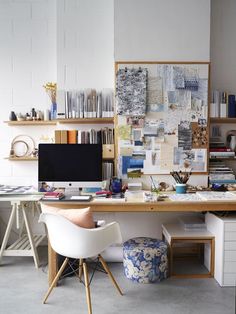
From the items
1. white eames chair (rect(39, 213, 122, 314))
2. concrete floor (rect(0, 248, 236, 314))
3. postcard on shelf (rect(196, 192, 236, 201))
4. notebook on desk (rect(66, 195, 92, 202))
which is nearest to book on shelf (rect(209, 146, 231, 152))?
postcard on shelf (rect(196, 192, 236, 201))

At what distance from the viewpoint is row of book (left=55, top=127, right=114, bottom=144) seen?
368cm

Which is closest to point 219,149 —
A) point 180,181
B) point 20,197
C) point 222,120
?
point 222,120

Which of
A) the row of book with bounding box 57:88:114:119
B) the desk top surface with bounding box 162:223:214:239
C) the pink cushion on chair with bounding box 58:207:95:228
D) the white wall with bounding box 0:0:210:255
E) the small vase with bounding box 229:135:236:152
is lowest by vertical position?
→ the desk top surface with bounding box 162:223:214:239

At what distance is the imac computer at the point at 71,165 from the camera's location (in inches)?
132

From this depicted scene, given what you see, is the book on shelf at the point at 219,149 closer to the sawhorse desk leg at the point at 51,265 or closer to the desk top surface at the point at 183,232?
the desk top surface at the point at 183,232

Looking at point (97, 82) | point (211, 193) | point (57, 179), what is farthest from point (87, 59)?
point (211, 193)

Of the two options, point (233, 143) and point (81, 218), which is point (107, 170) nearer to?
point (81, 218)

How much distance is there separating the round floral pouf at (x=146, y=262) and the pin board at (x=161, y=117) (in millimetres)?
884

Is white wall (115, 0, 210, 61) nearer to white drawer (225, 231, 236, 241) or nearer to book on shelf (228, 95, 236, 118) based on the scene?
book on shelf (228, 95, 236, 118)

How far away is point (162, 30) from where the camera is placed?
3.62 meters

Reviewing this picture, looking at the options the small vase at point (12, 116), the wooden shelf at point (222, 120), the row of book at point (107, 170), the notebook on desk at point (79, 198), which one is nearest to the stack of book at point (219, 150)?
the wooden shelf at point (222, 120)

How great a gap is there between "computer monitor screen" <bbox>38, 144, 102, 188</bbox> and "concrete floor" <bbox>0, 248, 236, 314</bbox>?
91 cm

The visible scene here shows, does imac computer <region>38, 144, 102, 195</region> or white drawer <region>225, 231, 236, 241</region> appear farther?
imac computer <region>38, 144, 102, 195</region>

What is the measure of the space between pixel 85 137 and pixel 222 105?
60.9 inches
